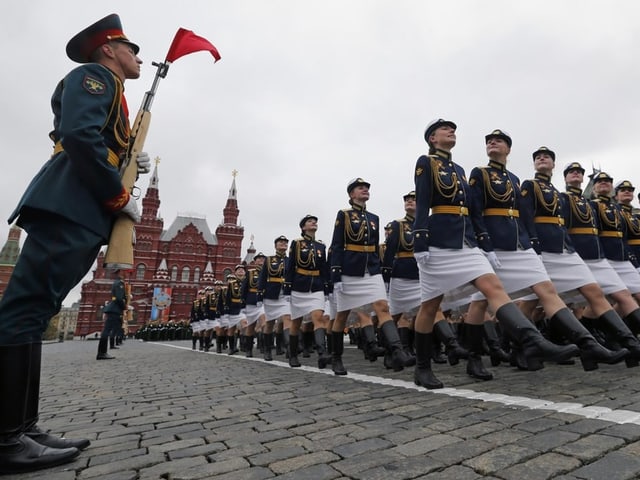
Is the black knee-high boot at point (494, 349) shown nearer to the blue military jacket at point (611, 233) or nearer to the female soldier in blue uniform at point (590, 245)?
the female soldier in blue uniform at point (590, 245)

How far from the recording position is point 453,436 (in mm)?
2076

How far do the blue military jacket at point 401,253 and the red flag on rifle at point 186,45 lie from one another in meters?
3.90

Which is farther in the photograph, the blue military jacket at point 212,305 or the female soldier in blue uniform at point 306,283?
the blue military jacket at point 212,305

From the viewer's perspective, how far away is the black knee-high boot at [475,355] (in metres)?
3.96

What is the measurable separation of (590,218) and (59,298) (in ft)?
19.4

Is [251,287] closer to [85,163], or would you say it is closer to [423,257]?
[423,257]

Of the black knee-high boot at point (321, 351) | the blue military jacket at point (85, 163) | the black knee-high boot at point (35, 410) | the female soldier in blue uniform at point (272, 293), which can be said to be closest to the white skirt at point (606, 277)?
the black knee-high boot at point (321, 351)

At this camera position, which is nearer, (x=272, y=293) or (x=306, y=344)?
(x=272, y=293)

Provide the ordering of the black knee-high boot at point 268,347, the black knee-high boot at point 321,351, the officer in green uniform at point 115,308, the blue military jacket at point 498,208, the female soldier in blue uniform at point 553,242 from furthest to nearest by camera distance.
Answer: the officer in green uniform at point 115,308
the black knee-high boot at point 268,347
the black knee-high boot at point 321,351
the female soldier in blue uniform at point 553,242
the blue military jacket at point 498,208

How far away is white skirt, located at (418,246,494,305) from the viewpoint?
3510mm

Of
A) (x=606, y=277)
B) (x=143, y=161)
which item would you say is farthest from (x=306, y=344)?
(x=143, y=161)

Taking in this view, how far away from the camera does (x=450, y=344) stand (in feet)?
17.1

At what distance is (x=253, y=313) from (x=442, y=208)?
7.41m

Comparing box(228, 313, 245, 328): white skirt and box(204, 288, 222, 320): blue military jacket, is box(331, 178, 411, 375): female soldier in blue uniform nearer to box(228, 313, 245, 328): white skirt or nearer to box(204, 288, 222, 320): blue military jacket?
box(228, 313, 245, 328): white skirt
